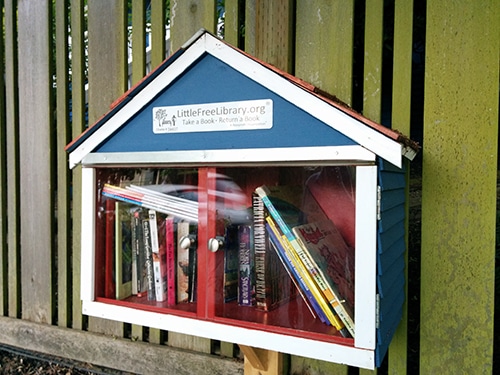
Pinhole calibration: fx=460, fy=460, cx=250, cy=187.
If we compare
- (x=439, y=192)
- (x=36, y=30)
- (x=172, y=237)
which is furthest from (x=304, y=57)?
(x=36, y=30)

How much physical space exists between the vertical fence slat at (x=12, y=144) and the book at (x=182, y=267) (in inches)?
60.5

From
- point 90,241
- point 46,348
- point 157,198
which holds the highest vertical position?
point 157,198

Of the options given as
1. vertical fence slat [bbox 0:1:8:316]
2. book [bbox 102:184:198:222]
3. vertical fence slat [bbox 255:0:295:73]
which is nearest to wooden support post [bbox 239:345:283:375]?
book [bbox 102:184:198:222]

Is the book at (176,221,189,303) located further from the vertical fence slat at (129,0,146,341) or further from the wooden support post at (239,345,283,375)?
the vertical fence slat at (129,0,146,341)

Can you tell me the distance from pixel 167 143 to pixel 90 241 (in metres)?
0.49

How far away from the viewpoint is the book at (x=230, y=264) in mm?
1595

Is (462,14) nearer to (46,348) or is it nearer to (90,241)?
(90,241)

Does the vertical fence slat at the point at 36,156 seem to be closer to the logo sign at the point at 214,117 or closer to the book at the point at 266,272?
the logo sign at the point at 214,117

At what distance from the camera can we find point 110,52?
243cm

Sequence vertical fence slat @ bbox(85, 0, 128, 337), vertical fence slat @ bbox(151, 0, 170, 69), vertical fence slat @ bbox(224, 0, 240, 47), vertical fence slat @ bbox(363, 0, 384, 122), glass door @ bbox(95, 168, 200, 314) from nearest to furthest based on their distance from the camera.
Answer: glass door @ bbox(95, 168, 200, 314)
vertical fence slat @ bbox(363, 0, 384, 122)
vertical fence slat @ bbox(224, 0, 240, 47)
vertical fence slat @ bbox(151, 0, 170, 69)
vertical fence slat @ bbox(85, 0, 128, 337)

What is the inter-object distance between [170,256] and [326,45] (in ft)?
3.58

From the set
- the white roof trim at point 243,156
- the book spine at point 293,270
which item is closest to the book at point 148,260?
the white roof trim at point 243,156

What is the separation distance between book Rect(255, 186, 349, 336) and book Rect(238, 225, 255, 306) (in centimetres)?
13

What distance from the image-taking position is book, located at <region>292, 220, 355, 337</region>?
139cm
